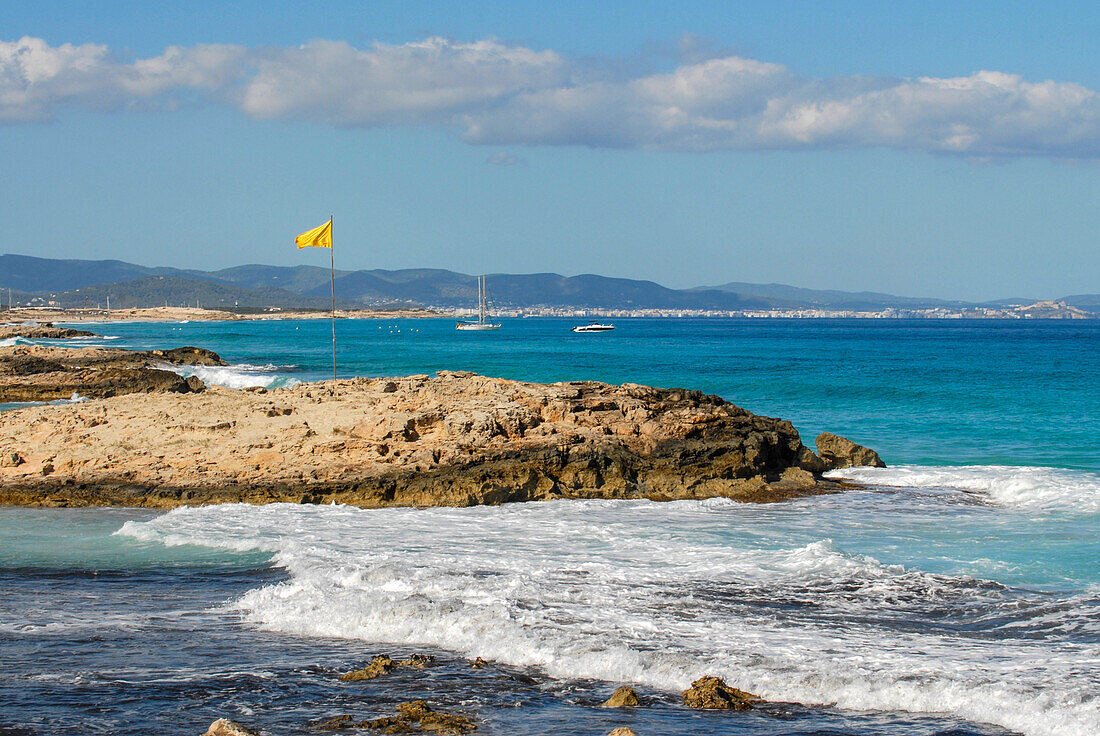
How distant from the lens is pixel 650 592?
31.8ft

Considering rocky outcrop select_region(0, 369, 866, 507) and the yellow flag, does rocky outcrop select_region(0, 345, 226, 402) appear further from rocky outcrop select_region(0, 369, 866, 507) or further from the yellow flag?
rocky outcrop select_region(0, 369, 866, 507)

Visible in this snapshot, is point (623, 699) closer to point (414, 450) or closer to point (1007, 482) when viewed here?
point (414, 450)

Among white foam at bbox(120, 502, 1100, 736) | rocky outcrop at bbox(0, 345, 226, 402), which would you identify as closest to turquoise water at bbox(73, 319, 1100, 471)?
rocky outcrop at bbox(0, 345, 226, 402)

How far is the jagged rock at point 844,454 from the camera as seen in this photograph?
18.3m

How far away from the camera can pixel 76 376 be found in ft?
126

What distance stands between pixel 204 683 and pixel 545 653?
262 cm

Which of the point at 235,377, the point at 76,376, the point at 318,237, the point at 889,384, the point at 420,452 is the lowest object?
the point at 889,384

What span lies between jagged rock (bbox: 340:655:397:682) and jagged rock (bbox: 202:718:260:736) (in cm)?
142

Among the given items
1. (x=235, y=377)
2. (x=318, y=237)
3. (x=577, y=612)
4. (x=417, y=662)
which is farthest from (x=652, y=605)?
(x=235, y=377)

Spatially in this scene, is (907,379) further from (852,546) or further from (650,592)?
(650,592)

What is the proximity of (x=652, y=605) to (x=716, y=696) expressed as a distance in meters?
2.32

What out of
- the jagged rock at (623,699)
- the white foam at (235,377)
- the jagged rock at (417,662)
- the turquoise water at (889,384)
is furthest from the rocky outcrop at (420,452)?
the white foam at (235,377)

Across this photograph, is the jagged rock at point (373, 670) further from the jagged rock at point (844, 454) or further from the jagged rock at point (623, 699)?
the jagged rock at point (844, 454)

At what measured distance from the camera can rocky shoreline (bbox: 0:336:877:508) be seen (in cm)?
1475
